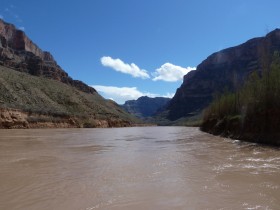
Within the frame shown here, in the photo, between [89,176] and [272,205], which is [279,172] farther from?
[89,176]

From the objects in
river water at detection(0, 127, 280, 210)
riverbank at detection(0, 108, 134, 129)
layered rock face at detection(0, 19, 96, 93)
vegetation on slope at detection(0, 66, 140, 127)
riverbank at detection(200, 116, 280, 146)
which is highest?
layered rock face at detection(0, 19, 96, 93)

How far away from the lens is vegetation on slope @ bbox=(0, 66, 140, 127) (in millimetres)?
69312

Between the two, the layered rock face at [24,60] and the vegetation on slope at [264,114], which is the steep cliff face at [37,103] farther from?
the vegetation on slope at [264,114]

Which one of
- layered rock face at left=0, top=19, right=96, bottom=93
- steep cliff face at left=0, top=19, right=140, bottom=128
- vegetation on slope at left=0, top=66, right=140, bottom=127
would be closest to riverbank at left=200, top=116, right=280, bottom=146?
steep cliff face at left=0, top=19, right=140, bottom=128

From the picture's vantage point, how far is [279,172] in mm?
11242

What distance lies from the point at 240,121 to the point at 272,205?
25.9 metres

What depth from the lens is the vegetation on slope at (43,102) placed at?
6931cm

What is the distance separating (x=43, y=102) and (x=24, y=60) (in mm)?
54031

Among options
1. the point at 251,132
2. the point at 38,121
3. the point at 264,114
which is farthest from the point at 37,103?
the point at 264,114

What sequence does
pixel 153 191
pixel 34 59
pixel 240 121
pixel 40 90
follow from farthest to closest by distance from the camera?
pixel 34 59 → pixel 40 90 → pixel 240 121 → pixel 153 191

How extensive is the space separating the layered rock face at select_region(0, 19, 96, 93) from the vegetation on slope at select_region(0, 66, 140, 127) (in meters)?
18.3

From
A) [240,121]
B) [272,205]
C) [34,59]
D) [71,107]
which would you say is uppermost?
[34,59]

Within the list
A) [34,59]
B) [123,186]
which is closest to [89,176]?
[123,186]

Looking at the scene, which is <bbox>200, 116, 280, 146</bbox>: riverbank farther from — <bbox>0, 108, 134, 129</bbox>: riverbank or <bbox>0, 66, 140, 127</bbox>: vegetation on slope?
<bbox>0, 66, 140, 127</bbox>: vegetation on slope
